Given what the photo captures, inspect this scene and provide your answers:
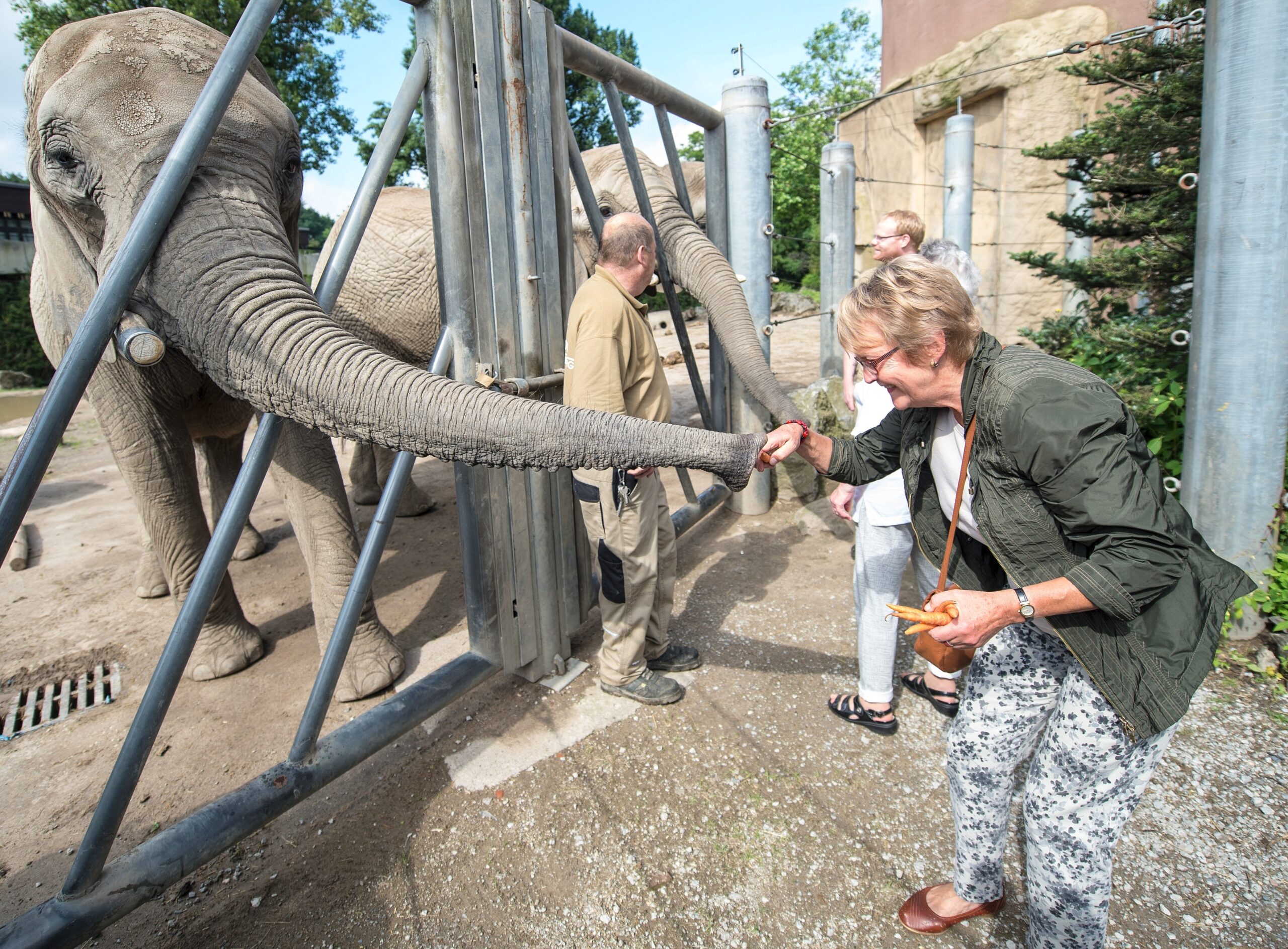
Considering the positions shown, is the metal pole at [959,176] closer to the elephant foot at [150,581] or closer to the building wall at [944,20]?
the building wall at [944,20]

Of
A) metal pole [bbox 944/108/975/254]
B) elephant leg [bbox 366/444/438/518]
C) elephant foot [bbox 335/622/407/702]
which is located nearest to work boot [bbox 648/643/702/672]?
elephant foot [bbox 335/622/407/702]

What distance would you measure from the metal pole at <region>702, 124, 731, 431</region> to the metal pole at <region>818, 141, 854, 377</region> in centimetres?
264

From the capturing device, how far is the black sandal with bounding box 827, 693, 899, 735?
3.04 meters

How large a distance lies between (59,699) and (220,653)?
0.76m

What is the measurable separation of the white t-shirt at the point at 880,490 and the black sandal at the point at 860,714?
76cm

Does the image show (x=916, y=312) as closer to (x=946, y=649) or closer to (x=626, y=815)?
(x=946, y=649)

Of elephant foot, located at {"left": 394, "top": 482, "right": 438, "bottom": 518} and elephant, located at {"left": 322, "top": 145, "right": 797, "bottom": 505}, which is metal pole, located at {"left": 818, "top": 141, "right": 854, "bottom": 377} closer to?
elephant, located at {"left": 322, "top": 145, "right": 797, "bottom": 505}

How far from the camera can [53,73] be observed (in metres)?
2.61

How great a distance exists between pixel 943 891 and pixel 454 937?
142cm

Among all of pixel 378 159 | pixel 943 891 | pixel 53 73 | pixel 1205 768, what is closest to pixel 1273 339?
pixel 1205 768

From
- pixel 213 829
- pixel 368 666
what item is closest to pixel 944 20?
pixel 368 666

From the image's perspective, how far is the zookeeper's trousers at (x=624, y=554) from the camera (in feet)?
10.1

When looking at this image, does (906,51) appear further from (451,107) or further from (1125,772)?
(1125,772)

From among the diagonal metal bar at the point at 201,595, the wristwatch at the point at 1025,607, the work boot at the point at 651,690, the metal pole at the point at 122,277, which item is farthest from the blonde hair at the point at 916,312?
the work boot at the point at 651,690
